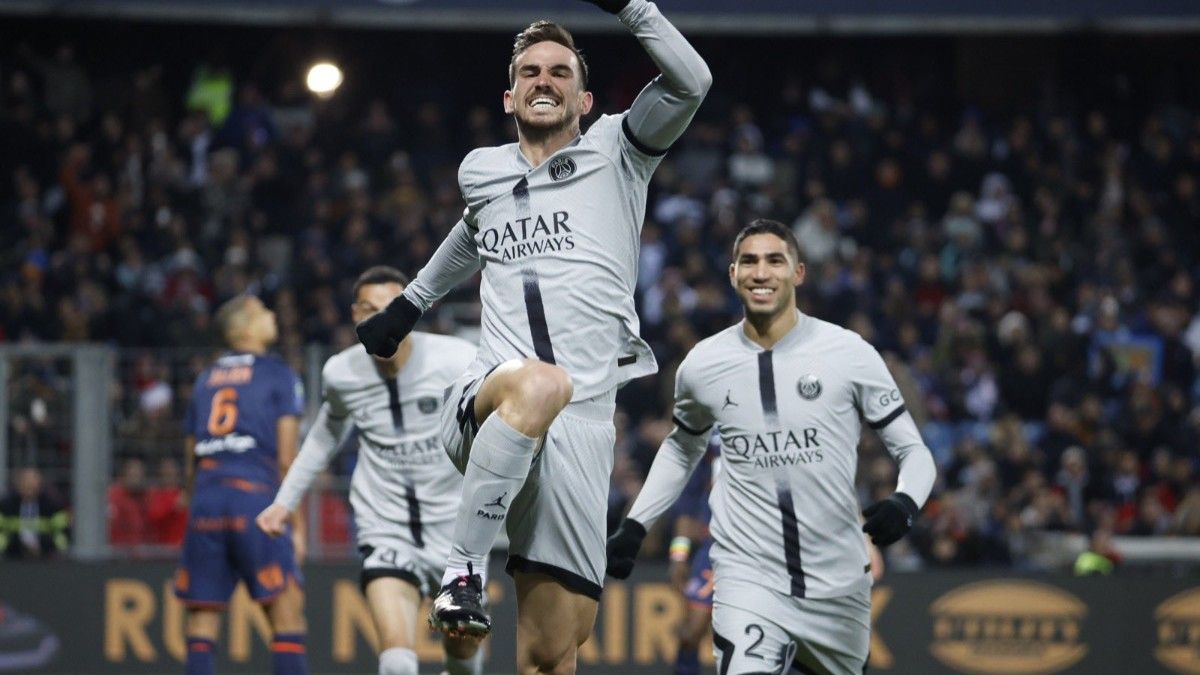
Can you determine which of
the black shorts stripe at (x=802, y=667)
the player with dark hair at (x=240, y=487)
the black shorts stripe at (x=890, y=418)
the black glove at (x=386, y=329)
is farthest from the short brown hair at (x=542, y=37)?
the player with dark hair at (x=240, y=487)

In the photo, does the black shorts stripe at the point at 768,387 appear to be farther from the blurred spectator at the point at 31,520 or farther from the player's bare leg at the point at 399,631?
the blurred spectator at the point at 31,520

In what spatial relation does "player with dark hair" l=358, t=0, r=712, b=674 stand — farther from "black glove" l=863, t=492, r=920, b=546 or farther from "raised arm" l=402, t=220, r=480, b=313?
"black glove" l=863, t=492, r=920, b=546

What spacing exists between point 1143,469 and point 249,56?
1157 cm

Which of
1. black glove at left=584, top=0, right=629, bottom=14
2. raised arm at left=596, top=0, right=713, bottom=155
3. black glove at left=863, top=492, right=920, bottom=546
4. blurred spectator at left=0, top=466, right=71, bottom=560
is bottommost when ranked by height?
black glove at left=863, top=492, right=920, bottom=546

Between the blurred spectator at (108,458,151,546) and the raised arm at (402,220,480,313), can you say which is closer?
the raised arm at (402,220,480,313)

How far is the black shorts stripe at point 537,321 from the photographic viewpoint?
519cm

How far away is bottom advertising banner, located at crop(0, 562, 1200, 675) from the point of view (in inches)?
493

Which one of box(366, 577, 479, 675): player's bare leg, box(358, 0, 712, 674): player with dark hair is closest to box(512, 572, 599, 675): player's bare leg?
box(358, 0, 712, 674): player with dark hair

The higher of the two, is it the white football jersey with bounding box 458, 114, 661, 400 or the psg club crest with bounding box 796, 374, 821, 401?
the white football jersey with bounding box 458, 114, 661, 400

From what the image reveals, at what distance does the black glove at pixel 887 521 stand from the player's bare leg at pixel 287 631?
3916 mm

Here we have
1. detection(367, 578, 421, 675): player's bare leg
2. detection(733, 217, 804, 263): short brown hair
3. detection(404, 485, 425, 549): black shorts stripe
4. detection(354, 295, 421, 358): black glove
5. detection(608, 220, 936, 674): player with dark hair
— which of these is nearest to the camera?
detection(354, 295, 421, 358): black glove

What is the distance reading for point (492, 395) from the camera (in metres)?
4.97

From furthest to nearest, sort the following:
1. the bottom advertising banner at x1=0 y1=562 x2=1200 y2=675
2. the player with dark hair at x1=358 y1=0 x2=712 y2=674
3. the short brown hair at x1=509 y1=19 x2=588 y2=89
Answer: the bottom advertising banner at x1=0 y1=562 x2=1200 y2=675, the short brown hair at x1=509 y1=19 x2=588 y2=89, the player with dark hair at x1=358 y1=0 x2=712 y2=674

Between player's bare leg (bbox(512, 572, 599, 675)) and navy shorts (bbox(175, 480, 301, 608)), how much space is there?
398cm
